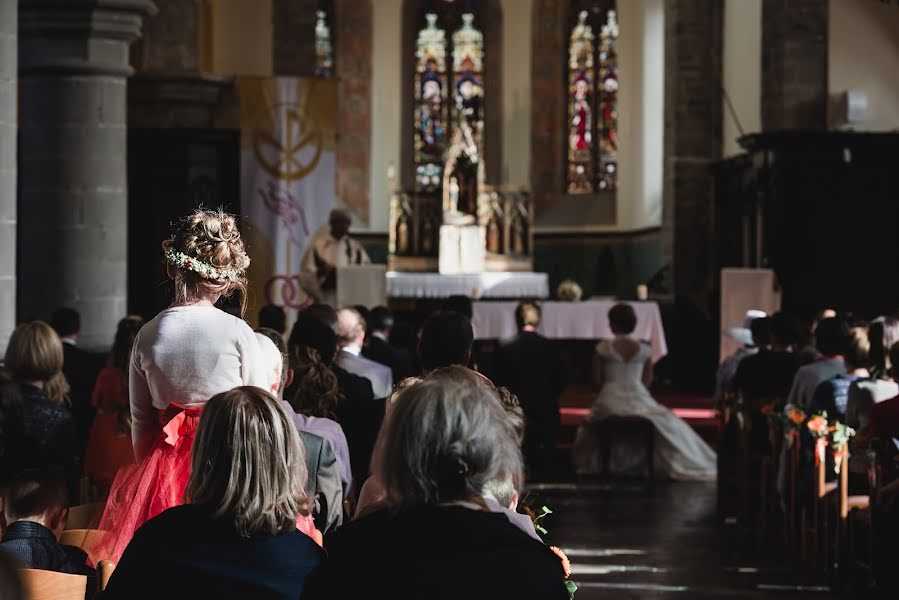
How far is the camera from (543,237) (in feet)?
74.5

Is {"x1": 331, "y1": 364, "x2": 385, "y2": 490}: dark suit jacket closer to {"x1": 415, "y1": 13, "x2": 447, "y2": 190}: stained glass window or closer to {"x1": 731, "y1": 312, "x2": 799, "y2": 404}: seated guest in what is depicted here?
{"x1": 731, "y1": 312, "x2": 799, "y2": 404}: seated guest

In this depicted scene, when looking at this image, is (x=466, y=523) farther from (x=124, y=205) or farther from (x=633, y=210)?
(x=633, y=210)

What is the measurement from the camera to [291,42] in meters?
17.8

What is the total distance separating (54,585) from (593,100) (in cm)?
2073

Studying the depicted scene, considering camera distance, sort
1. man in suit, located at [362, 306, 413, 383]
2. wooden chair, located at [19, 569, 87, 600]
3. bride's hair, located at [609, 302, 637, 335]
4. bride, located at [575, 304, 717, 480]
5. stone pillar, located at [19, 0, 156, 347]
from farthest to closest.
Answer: bride, located at [575, 304, 717, 480] → bride's hair, located at [609, 302, 637, 335] → stone pillar, located at [19, 0, 156, 347] → man in suit, located at [362, 306, 413, 383] → wooden chair, located at [19, 569, 87, 600]

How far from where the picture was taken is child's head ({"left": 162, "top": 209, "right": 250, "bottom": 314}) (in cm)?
361

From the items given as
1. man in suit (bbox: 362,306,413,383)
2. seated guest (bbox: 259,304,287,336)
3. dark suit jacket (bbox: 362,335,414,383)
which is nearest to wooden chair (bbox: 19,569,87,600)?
seated guest (bbox: 259,304,287,336)

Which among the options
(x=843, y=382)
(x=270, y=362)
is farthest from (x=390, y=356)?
(x=270, y=362)

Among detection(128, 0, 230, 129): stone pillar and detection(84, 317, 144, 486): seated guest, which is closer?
detection(84, 317, 144, 486): seated guest

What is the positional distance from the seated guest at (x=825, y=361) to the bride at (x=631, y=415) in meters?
3.07

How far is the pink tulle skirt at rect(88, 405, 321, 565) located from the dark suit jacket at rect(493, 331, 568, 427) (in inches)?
212

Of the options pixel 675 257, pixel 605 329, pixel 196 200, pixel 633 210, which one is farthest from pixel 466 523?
pixel 633 210

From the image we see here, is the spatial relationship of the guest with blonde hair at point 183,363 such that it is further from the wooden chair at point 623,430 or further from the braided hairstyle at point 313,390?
the wooden chair at point 623,430

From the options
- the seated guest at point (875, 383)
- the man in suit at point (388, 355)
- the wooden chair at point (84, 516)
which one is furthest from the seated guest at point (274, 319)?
the wooden chair at point (84, 516)
